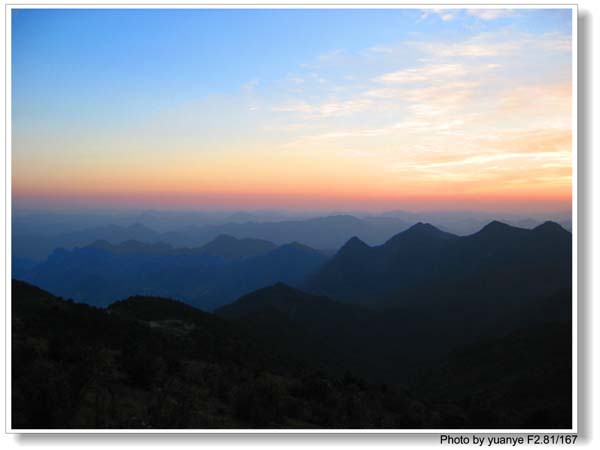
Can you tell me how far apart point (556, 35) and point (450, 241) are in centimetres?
10893

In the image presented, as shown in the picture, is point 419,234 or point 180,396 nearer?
point 180,396

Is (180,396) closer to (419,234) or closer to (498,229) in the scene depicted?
(498,229)

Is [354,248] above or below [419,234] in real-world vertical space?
below

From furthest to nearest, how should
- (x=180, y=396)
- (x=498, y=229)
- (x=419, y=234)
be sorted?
(x=419, y=234)
(x=498, y=229)
(x=180, y=396)

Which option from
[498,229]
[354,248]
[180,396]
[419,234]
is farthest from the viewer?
[354,248]

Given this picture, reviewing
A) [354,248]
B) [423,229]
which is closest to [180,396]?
[423,229]

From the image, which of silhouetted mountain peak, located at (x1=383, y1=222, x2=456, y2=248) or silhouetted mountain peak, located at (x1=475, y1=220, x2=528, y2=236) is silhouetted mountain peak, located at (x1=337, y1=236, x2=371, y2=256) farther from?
silhouetted mountain peak, located at (x1=475, y1=220, x2=528, y2=236)

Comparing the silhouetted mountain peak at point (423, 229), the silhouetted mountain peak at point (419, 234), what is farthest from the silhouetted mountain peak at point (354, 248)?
the silhouetted mountain peak at point (423, 229)

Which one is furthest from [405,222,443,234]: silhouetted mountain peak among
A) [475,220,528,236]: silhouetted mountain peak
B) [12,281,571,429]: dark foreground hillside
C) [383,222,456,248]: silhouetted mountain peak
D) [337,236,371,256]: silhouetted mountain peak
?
[12,281,571,429]: dark foreground hillside

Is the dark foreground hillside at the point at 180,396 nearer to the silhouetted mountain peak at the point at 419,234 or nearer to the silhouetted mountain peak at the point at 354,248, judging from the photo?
the silhouetted mountain peak at the point at 419,234

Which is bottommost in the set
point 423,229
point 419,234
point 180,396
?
point 180,396

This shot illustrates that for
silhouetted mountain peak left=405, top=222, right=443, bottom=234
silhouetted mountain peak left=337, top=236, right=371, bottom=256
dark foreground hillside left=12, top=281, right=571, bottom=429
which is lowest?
silhouetted mountain peak left=337, top=236, right=371, bottom=256

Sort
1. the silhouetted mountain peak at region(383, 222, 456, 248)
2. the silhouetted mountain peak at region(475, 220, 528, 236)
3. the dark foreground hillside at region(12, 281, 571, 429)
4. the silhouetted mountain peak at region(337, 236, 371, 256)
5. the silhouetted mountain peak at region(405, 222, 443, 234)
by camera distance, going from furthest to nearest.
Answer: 1. the silhouetted mountain peak at region(337, 236, 371, 256)
2. the silhouetted mountain peak at region(405, 222, 443, 234)
3. the silhouetted mountain peak at region(383, 222, 456, 248)
4. the silhouetted mountain peak at region(475, 220, 528, 236)
5. the dark foreground hillside at region(12, 281, 571, 429)
